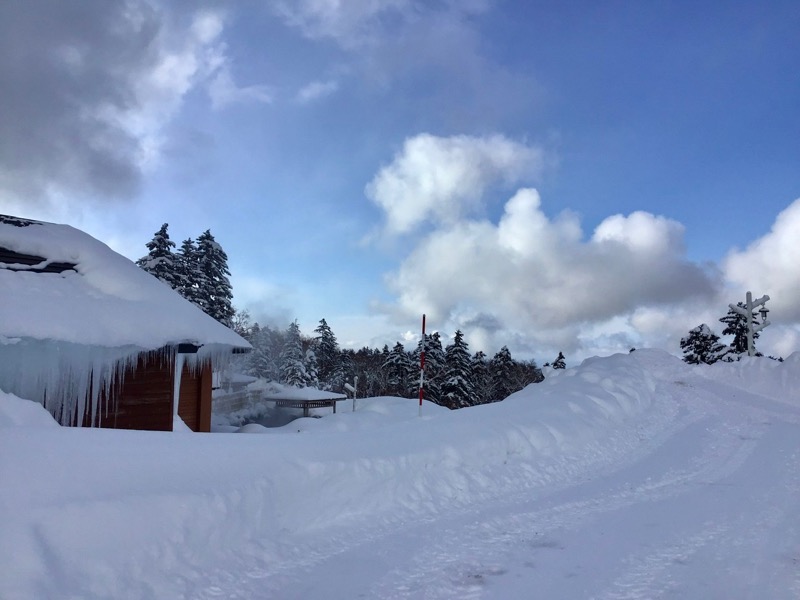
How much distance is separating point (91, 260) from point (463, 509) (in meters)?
8.91

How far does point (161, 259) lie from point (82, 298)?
20.0 metres

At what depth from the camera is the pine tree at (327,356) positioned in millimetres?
54625

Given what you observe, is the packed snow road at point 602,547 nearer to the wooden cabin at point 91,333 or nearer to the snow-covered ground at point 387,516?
the snow-covered ground at point 387,516

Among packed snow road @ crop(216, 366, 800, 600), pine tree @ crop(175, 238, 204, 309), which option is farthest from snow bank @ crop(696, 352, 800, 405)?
pine tree @ crop(175, 238, 204, 309)

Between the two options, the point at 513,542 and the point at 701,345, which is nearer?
the point at 513,542

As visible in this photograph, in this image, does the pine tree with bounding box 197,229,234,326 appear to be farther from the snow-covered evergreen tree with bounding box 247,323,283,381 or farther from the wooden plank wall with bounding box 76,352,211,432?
the wooden plank wall with bounding box 76,352,211,432

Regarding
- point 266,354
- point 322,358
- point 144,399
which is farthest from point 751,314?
point 322,358

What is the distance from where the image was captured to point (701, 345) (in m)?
35.0

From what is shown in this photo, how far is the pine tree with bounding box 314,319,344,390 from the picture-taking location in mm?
54625

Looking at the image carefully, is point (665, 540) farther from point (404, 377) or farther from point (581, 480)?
point (404, 377)

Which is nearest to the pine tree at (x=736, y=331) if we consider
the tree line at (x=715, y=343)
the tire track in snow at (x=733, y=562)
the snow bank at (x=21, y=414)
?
the tree line at (x=715, y=343)

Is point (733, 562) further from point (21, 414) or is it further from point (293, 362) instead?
point (293, 362)

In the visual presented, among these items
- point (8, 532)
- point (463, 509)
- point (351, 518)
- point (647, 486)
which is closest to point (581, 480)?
point (647, 486)

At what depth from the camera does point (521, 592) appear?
4.15 m
